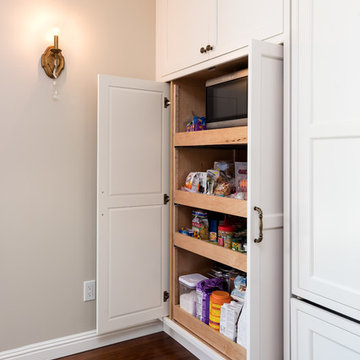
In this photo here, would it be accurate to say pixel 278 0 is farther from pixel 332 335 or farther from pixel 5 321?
pixel 5 321

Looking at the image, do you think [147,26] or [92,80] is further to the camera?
[147,26]

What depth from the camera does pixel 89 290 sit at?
7.80 ft

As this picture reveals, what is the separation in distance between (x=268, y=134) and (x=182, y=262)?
1.16 meters

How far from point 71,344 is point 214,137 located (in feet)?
4.98

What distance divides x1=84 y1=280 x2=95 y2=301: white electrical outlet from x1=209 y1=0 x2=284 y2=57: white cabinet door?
155 cm

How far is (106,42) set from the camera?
2.40m

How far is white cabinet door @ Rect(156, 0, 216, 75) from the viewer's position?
6.76 ft

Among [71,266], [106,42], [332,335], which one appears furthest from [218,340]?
[106,42]

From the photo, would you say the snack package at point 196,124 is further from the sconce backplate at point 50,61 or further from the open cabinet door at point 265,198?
the sconce backplate at point 50,61

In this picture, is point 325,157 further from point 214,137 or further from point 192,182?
point 192,182

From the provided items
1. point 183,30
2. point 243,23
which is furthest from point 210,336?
point 183,30

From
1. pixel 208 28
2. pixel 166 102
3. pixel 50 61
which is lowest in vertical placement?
pixel 166 102

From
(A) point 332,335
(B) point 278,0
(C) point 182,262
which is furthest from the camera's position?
(C) point 182,262

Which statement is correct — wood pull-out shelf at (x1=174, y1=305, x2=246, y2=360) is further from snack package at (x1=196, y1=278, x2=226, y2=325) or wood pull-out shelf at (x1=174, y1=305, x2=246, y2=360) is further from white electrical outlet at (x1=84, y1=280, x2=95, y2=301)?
white electrical outlet at (x1=84, y1=280, x2=95, y2=301)
